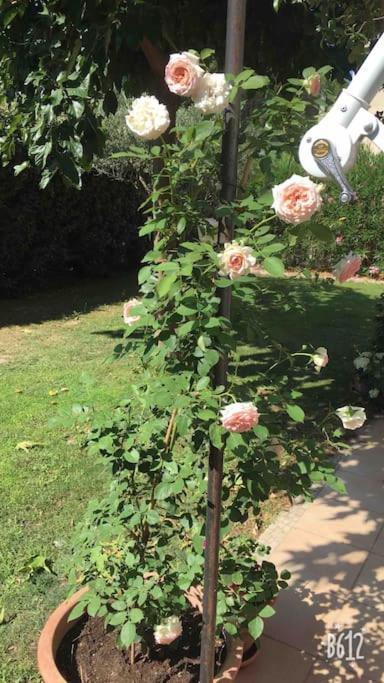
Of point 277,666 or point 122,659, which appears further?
point 277,666

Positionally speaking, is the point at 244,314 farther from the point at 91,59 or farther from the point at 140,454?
the point at 91,59

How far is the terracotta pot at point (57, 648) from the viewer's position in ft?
5.72

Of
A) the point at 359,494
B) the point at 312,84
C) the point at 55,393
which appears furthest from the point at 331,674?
the point at 55,393

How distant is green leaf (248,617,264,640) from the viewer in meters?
1.77

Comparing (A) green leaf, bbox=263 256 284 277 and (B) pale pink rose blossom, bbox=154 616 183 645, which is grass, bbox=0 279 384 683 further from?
(B) pale pink rose blossom, bbox=154 616 183 645

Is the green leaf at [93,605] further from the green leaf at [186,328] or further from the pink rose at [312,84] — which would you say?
the pink rose at [312,84]

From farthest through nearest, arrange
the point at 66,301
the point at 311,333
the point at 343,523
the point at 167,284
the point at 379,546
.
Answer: the point at 66,301 < the point at 311,333 < the point at 343,523 < the point at 379,546 < the point at 167,284

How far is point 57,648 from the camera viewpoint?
6.38 feet

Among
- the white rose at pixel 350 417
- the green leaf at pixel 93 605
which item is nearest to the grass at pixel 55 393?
the white rose at pixel 350 417

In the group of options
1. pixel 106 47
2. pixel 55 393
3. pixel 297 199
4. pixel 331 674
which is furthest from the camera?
pixel 55 393

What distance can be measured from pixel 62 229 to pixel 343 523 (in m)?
6.40

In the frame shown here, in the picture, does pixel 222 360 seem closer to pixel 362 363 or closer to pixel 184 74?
pixel 184 74

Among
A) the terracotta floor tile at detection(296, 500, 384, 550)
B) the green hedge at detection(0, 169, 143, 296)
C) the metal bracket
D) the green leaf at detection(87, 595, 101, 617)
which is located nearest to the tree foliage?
the metal bracket

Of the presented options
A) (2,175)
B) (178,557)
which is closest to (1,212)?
(2,175)
